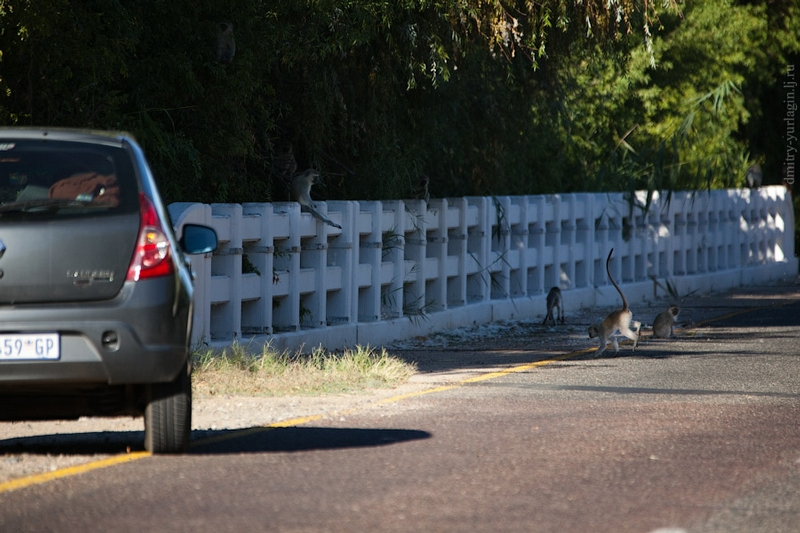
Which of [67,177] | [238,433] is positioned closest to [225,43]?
[238,433]

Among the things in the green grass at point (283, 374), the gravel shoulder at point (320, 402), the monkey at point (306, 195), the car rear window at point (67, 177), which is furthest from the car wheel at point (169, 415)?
the monkey at point (306, 195)

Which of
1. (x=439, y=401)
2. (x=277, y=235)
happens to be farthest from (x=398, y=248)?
(x=439, y=401)

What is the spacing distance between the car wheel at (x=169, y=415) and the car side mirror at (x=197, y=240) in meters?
0.70

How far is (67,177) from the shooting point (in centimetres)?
746

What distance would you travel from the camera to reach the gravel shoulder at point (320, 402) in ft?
27.4

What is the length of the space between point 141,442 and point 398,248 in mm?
8388

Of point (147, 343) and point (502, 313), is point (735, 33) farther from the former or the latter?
point (147, 343)

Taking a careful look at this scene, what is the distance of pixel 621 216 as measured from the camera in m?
23.6

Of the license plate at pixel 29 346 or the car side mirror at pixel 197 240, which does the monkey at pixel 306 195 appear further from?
the license plate at pixel 29 346

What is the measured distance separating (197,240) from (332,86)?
30.9ft

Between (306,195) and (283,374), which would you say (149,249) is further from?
(306,195)

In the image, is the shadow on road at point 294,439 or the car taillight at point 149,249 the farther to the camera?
the shadow on road at point 294,439

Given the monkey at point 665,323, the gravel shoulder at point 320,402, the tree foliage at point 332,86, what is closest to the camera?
the gravel shoulder at point 320,402

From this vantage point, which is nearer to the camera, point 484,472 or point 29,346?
point 29,346
